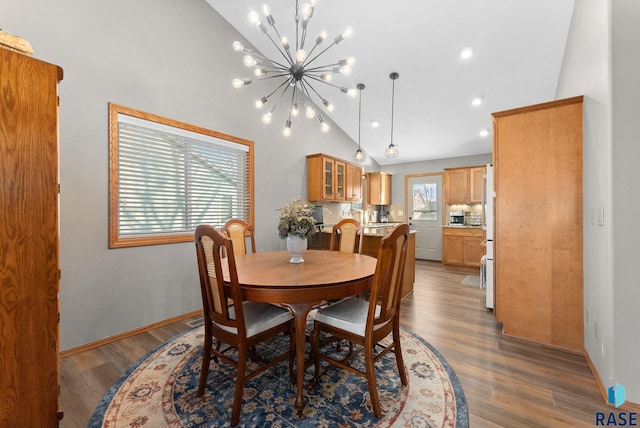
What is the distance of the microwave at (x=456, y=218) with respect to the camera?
19.5ft

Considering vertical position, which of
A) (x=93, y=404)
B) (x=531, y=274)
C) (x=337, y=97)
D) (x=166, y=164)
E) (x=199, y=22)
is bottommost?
(x=93, y=404)

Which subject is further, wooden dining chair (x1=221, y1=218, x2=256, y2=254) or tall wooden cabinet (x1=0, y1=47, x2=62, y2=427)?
wooden dining chair (x1=221, y1=218, x2=256, y2=254)

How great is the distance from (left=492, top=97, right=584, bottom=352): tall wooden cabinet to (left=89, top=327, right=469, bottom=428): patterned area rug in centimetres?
109

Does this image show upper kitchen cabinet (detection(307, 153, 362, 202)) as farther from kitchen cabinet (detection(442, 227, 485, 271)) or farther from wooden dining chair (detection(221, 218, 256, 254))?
kitchen cabinet (detection(442, 227, 485, 271))

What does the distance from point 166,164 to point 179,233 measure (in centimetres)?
80

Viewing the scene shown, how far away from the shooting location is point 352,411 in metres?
1.61

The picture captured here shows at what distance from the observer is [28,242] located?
51.0 inches

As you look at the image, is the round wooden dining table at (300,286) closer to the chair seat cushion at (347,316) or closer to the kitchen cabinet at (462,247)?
the chair seat cushion at (347,316)

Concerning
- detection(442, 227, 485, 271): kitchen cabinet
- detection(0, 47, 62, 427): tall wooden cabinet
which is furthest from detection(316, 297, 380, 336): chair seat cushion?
detection(442, 227, 485, 271): kitchen cabinet

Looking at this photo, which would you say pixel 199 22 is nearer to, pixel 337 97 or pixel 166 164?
pixel 166 164

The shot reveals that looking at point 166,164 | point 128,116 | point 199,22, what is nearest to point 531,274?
point 166,164

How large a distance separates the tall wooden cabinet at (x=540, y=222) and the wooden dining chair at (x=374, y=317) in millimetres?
1486

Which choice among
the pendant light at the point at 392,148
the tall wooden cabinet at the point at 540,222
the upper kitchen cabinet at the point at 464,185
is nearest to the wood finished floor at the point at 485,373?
the tall wooden cabinet at the point at 540,222

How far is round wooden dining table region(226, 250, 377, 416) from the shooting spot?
1.55 m
